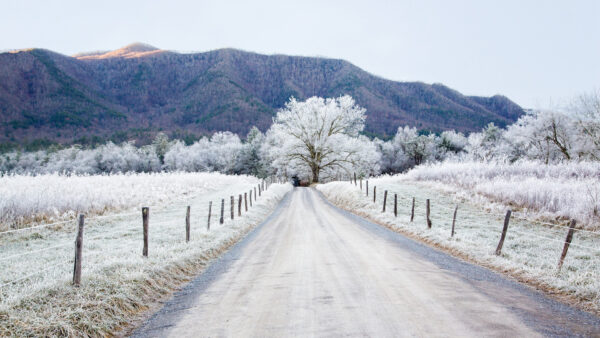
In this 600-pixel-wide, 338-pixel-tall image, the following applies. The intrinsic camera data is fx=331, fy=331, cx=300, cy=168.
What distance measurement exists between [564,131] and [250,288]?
47554 mm

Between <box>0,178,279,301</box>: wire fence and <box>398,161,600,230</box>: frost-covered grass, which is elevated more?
<box>398,161,600,230</box>: frost-covered grass

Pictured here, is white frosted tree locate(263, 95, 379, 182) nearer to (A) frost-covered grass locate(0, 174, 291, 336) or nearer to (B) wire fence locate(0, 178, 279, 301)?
(B) wire fence locate(0, 178, 279, 301)

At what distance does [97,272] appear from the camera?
21.7 feet

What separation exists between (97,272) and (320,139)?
44.4 meters

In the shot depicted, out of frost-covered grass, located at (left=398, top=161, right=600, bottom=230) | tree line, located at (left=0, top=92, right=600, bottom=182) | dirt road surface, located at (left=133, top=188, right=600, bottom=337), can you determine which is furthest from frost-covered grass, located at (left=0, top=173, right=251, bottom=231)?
frost-covered grass, located at (left=398, top=161, right=600, bottom=230)

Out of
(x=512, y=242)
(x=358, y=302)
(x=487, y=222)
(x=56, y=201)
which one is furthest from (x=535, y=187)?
(x=56, y=201)

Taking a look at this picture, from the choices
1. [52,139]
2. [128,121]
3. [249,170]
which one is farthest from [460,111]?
[52,139]

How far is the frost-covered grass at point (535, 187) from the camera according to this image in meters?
14.2

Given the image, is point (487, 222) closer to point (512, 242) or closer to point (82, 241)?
point (512, 242)

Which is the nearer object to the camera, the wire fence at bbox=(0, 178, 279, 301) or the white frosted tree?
the wire fence at bbox=(0, 178, 279, 301)

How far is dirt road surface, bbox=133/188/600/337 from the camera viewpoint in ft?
15.3

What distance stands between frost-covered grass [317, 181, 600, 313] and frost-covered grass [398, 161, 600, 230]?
0.88 meters

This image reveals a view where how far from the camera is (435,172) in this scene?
31.1 metres

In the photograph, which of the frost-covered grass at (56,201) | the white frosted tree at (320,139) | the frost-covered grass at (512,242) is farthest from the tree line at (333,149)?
the frost-covered grass at (512,242)
